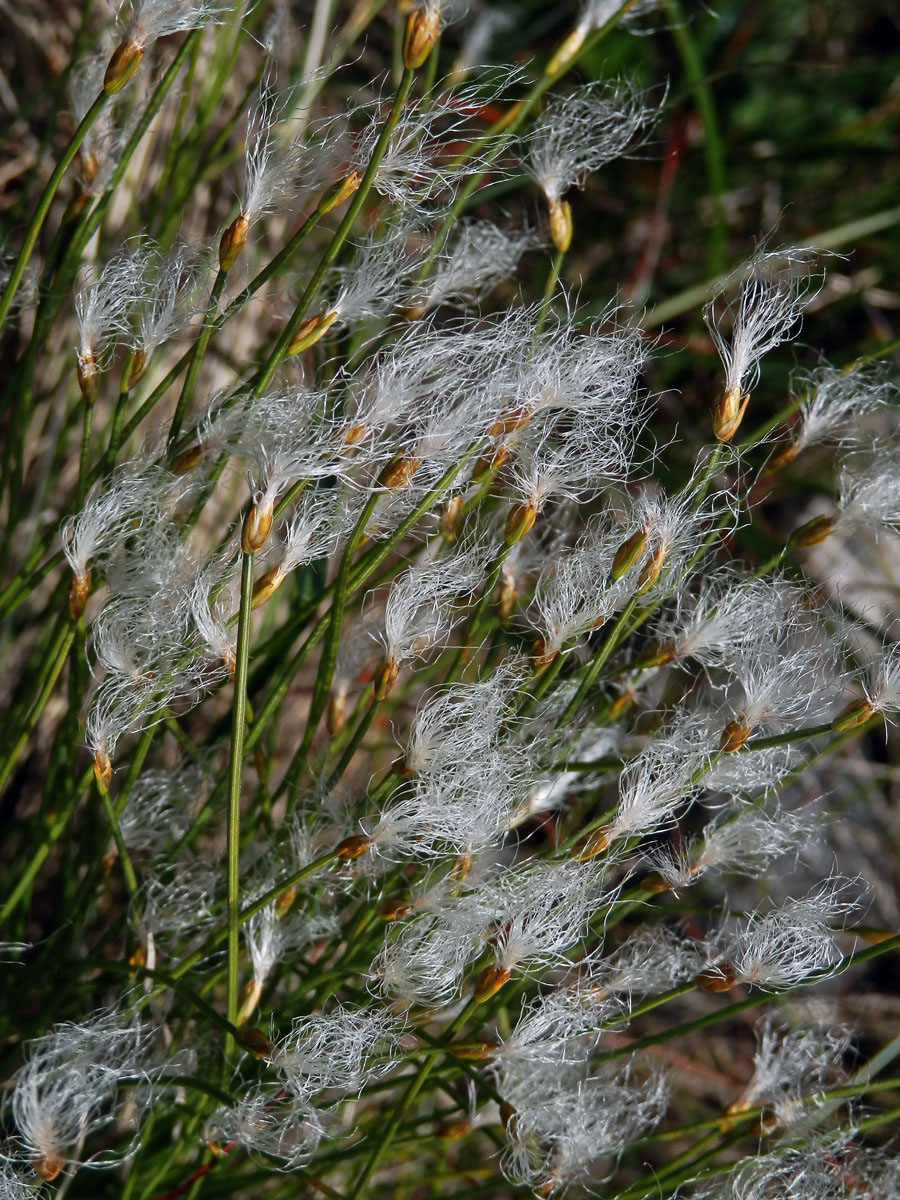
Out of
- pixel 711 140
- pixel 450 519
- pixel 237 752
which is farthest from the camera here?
pixel 711 140

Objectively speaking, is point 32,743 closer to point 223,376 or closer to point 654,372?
point 223,376

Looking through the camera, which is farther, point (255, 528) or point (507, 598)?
point (507, 598)

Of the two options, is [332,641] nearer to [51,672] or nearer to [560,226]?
[51,672]

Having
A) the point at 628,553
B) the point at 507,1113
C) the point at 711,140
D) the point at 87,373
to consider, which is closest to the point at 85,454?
the point at 87,373

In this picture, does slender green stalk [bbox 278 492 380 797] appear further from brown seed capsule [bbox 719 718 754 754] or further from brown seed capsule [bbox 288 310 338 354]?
brown seed capsule [bbox 719 718 754 754]

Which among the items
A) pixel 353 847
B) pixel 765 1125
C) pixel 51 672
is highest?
pixel 51 672

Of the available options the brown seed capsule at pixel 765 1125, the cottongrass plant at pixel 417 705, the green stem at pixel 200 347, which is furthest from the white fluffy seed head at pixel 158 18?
the brown seed capsule at pixel 765 1125

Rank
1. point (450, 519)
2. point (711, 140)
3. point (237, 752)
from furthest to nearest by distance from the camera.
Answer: point (711, 140)
point (450, 519)
point (237, 752)
